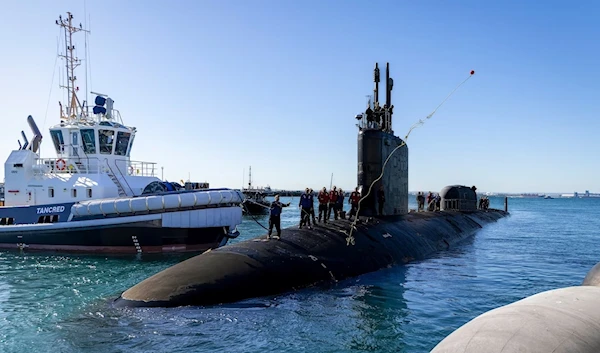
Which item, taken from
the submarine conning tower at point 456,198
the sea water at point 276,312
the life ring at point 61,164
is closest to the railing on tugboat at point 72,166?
the life ring at point 61,164

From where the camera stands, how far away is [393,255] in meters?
15.7

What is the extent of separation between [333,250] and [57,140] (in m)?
19.0

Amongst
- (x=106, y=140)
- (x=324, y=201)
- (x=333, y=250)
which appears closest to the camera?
(x=333, y=250)

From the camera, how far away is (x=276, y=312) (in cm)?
995

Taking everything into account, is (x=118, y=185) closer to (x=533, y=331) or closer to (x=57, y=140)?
(x=57, y=140)

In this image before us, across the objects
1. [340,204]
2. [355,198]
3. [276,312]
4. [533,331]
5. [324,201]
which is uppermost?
[355,198]

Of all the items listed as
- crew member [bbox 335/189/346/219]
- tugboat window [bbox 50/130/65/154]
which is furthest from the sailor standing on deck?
tugboat window [bbox 50/130/65/154]

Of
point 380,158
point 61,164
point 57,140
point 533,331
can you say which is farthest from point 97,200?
point 533,331

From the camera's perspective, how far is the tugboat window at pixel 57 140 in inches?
1018

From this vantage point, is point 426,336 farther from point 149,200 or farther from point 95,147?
point 95,147

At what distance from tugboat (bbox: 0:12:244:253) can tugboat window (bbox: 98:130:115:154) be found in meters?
0.05

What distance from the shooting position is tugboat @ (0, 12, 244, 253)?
2078 cm

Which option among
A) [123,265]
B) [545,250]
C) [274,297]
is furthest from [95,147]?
[545,250]

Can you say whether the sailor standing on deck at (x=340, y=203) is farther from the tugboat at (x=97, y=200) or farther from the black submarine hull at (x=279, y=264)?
the tugboat at (x=97, y=200)
